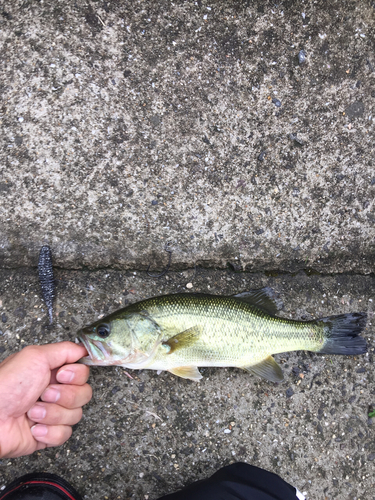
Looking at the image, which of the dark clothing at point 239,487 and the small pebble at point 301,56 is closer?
the dark clothing at point 239,487

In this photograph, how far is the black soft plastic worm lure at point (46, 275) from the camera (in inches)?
122

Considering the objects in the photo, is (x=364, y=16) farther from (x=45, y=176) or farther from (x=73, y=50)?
(x=45, y=176)

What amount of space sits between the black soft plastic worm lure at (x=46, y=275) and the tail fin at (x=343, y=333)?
2.38 metres

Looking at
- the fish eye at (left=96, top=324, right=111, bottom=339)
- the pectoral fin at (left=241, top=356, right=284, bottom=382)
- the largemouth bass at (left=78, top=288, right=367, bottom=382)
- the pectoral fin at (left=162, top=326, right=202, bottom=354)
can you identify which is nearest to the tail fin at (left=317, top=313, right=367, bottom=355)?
the largemouth bass at (left=78, top=288, right=367, bottom=382)

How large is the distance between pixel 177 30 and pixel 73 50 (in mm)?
944

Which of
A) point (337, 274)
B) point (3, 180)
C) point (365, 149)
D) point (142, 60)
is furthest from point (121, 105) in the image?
point (337, 274)

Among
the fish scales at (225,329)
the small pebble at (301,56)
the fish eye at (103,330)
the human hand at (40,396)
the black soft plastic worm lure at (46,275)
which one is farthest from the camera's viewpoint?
the small pebble at (301,56)

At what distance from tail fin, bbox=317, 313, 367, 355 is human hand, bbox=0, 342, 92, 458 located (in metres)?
2.08

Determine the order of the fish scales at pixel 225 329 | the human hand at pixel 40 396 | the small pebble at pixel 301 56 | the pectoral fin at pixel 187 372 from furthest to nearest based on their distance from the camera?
the small pebble at pixel 301 56
the pectoral fin at pixel 187 372
the fish scales at pixel 225 329
the human hand at pixel 40 396

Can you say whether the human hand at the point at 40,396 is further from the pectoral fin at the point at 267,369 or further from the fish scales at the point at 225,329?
the pectoral fin at the point at 267,369

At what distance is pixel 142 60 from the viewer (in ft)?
10.4

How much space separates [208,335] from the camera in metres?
2.88

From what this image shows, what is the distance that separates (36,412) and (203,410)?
1441mm

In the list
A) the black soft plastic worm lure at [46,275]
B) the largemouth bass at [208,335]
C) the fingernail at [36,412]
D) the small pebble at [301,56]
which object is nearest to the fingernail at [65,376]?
the largemouth bass at [208,335]
